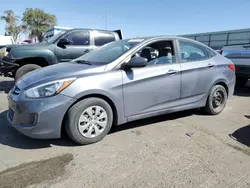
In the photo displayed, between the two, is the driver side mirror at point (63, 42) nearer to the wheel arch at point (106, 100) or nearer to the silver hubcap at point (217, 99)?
the wheel arch at point (106, 100)

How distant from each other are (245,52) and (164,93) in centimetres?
407

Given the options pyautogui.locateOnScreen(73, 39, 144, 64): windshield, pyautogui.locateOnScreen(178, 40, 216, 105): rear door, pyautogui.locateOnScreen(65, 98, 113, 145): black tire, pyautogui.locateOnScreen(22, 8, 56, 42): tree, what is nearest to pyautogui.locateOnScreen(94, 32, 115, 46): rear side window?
pyautogui.locateOnScreen(73, 39, 144, 64): windshield

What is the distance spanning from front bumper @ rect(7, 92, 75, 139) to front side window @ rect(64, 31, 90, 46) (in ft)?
13.3

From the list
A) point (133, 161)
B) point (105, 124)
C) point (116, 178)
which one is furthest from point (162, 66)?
point (116, 178)

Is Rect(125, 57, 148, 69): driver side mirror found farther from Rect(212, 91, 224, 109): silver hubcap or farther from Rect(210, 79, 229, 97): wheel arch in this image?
Rect(212, 91, 224, 109): silver hubcap

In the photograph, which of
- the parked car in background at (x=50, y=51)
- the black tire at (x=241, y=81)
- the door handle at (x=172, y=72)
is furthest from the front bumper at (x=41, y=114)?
the black tire at (x=241, y=81)

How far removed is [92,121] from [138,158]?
0.83m

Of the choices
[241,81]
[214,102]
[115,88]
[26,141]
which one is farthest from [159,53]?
[241,81]

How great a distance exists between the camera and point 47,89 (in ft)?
9.59

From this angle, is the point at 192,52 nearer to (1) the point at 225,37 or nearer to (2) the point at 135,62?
(2) the point at 135,62

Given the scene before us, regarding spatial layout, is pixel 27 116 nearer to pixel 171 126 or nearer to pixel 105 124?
pixel 105 124

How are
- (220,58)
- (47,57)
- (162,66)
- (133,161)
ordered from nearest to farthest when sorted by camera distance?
(133,161)
(162,66)
(220,58)
(47,57)

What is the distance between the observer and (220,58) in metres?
4.65

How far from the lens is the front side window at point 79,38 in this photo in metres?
6.75
